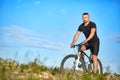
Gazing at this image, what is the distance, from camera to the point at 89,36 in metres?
11.6

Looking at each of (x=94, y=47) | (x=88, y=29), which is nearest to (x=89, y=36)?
(x=88, y=29)

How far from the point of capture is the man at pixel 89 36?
11.7m

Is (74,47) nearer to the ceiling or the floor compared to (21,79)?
nearer to the ceiling

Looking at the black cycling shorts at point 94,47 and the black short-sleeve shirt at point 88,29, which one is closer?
the black short-sleeve shirt at point 88,29

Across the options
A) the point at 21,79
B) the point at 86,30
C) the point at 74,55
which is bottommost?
the point at 21,79

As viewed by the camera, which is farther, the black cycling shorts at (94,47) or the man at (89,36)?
the black cycling shorts at (94,47)

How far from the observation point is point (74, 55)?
1166cm

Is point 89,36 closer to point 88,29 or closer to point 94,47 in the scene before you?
point 88,29

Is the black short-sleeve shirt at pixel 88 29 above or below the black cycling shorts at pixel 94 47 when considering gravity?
above

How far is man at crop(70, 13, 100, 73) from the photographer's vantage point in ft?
38.4

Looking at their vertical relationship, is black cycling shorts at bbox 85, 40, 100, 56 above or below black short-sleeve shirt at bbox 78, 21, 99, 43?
below

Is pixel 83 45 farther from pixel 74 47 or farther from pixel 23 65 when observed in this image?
pixel 23 65

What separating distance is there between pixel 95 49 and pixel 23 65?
2.32 m

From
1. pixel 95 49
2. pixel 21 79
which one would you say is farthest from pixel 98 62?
pixel 21 79
